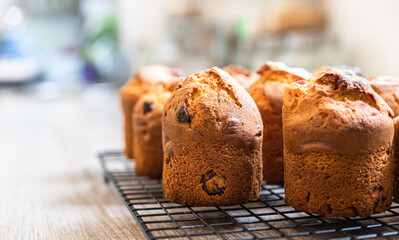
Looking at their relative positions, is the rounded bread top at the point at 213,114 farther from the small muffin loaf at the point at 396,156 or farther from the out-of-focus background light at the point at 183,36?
the out-of-focus background light at the point at 183,36

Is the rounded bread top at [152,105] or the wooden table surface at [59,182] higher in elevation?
the rounded bread top at [152,105]

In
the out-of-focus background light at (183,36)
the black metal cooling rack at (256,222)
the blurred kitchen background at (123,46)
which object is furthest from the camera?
the out-of-focus background light at (183,36)

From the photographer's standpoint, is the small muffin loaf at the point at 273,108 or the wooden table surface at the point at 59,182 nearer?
the wooden table surface at the point at 59,182

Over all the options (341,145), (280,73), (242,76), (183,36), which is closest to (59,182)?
(242,76)

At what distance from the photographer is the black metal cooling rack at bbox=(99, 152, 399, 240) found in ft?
2.62

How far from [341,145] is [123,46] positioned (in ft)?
21.4

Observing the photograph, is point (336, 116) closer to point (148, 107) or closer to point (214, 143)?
point (214, 143)

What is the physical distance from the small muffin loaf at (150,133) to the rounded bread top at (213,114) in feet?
0.91

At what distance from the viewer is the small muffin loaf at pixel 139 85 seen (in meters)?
1.39

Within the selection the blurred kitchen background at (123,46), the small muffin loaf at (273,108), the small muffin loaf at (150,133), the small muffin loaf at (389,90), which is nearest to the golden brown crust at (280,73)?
the small muffin loaf at (273,108)

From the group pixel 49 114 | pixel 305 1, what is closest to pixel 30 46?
pixel 49 114

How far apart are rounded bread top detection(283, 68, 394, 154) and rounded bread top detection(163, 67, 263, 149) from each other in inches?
3.2

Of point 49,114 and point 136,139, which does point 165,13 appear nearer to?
point 49,114

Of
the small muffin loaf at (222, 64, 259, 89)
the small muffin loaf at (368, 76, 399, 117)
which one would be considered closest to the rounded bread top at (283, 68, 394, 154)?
the small muffin loaf at (368, 76, 399, 117)
